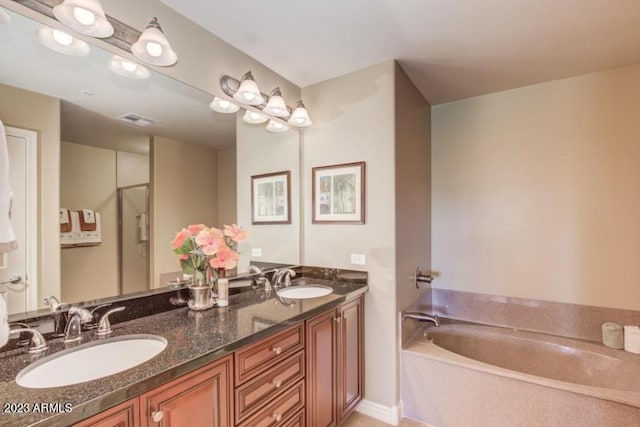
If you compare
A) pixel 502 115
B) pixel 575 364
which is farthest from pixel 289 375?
pixel 502 115

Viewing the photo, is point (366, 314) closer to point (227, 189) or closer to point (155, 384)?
point (227, 189)

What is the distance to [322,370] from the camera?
70.2 inches

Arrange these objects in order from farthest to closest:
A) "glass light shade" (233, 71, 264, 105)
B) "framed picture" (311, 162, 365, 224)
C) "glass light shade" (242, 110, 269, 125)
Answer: "framed picture" (311, 162, 365, 224), "glass light shade" (242, 110, 269, 125), "glass light shade" (233, 71, 264, 105)

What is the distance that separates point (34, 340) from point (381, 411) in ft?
6.74

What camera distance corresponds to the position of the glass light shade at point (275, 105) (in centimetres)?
211

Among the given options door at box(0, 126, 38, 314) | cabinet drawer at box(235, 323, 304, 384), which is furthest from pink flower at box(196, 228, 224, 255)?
door at box(0, 126, 38, 314)

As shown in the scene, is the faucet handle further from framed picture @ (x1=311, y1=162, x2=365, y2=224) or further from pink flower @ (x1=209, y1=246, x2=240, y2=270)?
framed picture @ (x1=311, y1=162, x2=365, y2=224)

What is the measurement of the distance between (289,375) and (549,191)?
246 centimetres

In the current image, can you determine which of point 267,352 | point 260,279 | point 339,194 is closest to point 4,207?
point 267,352

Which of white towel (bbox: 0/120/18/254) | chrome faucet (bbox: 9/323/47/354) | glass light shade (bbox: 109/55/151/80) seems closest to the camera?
white towel (bbox: 0/120/18/254)

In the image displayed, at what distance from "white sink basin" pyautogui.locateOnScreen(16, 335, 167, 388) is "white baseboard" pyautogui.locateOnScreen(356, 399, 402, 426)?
1.66m

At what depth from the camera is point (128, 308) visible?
4.67ft

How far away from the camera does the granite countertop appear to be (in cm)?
78

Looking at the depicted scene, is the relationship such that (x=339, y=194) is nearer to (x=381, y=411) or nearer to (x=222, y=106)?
(x=222, y=106)
